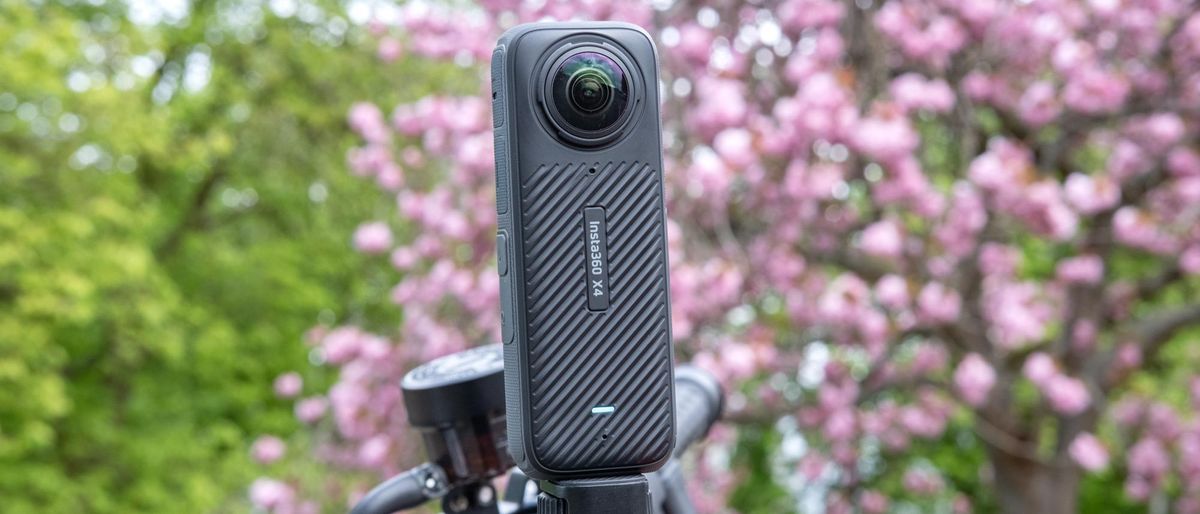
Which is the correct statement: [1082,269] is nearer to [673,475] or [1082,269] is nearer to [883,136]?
[883,136]

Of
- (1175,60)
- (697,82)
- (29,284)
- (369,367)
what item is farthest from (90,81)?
(1175,60)

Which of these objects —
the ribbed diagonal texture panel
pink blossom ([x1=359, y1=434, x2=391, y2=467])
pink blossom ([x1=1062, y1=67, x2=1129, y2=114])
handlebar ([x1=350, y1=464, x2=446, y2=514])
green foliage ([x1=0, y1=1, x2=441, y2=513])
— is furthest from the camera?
green foliage ([x1=0, y1=1, x2=441, y2=513])

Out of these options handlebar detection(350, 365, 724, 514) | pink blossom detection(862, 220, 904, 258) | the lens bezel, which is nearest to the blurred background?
pink blossom detection(862, 220, 904, 258)

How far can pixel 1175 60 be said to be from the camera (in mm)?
6145

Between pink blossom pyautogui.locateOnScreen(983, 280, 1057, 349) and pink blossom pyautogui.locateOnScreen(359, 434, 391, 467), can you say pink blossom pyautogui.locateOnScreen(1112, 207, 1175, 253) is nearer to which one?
pink blossom pyautogui.locateOnScreen(983, 280, 1057, 349)

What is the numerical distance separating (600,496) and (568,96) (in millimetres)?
255

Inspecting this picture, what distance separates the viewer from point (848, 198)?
598 centimetres

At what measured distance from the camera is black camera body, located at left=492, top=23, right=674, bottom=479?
2.84 feet

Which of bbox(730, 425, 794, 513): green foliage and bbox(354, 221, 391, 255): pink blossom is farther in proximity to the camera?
bbox(730, 425, 794, 513): green foliage

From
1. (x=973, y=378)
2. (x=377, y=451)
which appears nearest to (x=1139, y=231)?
(x=973, y=378)

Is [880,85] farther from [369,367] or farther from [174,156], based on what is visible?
[174,156]

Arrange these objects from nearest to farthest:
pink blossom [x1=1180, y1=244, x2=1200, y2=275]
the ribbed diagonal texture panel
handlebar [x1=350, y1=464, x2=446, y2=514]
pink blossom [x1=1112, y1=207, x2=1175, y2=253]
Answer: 1. the ribbed diagonal texture panel
2. handlebar [x1=350, y1=464, x2=446, y2=514]
3. pink blossom [x1=1112, y1=207, x2=1175, y2=253]
4. pink blossom [x1=1180, y1=244, x2=1200, y2=275]

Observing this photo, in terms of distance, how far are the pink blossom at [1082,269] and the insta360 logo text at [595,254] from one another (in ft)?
19.8

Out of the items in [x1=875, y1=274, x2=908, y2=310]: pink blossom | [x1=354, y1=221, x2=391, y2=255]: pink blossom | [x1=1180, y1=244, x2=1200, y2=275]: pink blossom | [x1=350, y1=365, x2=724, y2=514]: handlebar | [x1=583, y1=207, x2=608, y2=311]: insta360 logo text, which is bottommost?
[x1=1180, y1=244, x2=1200, y2=275]: pink blossom
